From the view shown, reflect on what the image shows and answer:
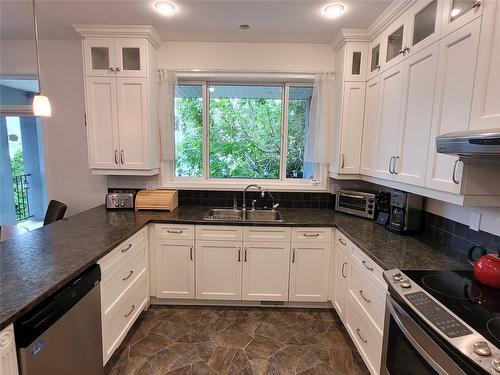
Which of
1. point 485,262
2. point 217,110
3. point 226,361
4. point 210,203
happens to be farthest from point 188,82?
point 485,262

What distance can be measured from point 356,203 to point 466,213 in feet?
3.21

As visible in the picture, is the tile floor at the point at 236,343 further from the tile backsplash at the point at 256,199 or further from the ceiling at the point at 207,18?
the ceiling at the point at 207,18

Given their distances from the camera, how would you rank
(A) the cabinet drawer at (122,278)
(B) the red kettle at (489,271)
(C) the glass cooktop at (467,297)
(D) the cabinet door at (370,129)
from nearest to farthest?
(C) the glass cooktop at (467,297) → (B) the red kettle at (489,271) → (A) the cabinet drawer at (122,278) → (D) the cabinet door at (370,129)

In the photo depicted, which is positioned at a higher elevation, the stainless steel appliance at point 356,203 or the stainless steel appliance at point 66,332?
the stainless steel appliance at point 356,203

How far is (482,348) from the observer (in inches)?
35.1

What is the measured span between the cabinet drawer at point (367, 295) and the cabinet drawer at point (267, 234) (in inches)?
25.5

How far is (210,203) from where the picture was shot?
310 centimetres

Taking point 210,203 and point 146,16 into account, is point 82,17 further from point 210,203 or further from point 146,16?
point 210,203

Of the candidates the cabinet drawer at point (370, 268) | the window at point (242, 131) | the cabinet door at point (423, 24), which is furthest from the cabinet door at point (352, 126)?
the cabinet drawer at point (370, 268)

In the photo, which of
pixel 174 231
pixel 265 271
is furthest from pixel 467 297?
pixel 174 231

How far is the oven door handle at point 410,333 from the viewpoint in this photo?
3.29 ft

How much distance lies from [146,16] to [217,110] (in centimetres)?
113

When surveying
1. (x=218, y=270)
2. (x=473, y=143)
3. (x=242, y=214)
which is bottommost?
(x=218, y=270)

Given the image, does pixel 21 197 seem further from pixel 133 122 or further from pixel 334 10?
pixel 334 10
